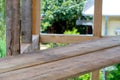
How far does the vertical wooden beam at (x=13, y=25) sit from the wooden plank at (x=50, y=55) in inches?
19.1

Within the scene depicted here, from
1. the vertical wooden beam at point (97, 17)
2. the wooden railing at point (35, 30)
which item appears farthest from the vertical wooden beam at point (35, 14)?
the vertical wooden beam at point (97, 17)

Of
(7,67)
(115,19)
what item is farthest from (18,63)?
(115,19)

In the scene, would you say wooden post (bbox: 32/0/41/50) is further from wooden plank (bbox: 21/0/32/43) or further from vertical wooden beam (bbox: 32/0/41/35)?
wooden plank (bbox: 21/0/32/43)

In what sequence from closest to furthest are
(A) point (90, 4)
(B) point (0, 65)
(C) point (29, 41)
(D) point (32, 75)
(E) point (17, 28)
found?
(D) point (32, 75)
(B) point (0, 65)
(E) point (17, 28)
(C) point (29, 41)
(A) point (90, 4)

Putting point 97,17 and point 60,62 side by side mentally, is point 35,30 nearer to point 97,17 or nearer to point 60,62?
point 97,17

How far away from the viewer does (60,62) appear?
102 centimetres

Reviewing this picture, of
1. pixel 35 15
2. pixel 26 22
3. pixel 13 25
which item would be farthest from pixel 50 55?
pixel 35 15

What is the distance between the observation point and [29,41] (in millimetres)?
2451

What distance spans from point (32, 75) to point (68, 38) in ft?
6.16

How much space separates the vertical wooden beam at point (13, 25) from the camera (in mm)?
1612

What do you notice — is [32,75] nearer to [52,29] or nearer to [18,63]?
[18,63]

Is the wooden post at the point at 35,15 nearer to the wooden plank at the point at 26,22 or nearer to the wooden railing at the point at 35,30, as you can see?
the wooden railing at the point at 35,30

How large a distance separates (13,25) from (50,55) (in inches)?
23.1

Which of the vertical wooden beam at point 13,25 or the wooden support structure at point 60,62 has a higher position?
the vertical wooden beam at point 13,25
